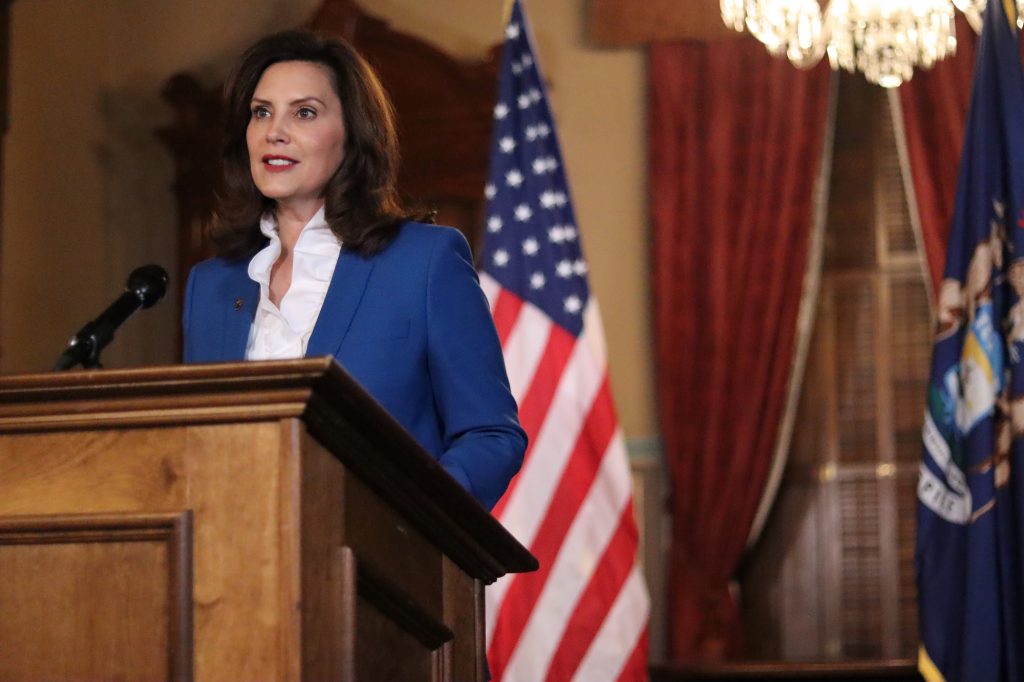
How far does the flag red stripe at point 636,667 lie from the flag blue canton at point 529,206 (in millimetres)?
1191

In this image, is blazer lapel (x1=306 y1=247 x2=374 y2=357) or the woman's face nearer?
blazer lapel (x1=306 y1=247 x2=374 y2=357)

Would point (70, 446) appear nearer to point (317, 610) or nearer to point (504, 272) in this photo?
point (317, 610)

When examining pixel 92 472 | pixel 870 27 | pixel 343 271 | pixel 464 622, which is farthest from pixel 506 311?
pixel 92 472

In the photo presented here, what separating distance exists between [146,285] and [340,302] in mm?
324

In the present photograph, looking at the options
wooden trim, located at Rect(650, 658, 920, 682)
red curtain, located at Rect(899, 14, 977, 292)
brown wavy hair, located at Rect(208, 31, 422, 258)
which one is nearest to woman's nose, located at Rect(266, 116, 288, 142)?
brown wavy hair, located at Rect(208, 31, 422, 258)

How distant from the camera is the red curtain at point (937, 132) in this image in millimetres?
6859

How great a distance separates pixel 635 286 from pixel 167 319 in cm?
245

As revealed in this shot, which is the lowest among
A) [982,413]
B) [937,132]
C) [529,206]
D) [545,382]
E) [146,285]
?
[146,285]

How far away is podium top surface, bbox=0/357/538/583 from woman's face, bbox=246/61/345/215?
933 mm

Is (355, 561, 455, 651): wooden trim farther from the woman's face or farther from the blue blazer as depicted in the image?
the woman's face

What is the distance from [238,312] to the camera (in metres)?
2.40

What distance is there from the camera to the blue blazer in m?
2.25

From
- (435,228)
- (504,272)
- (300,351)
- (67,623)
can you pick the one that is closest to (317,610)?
(67,623)

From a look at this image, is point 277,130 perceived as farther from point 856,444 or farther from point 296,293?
point 856,444
